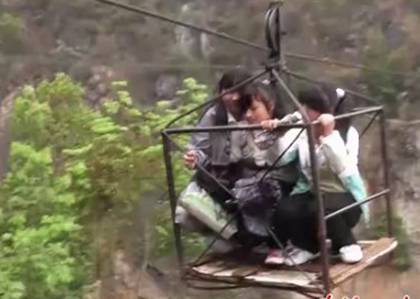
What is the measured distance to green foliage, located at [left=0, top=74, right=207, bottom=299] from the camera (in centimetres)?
253

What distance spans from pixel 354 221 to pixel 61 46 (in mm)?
2567

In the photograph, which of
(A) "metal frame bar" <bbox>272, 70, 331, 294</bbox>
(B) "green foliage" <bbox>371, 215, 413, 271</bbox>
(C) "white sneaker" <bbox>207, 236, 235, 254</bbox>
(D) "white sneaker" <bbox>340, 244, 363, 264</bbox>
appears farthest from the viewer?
(B) "green foliage" <bbox>371, 215, 413, 271</bbox>

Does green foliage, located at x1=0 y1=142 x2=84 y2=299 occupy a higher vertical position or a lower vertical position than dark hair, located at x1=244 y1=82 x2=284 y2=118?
lower

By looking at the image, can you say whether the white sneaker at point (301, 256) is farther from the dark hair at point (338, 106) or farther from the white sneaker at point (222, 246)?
the dark hair at point (338, 106)

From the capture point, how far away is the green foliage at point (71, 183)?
2529 millimetres

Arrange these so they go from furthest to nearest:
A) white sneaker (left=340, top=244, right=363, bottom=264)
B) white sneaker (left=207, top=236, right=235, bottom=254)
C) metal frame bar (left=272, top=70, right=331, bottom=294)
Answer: white sneaker (left=207, top=236, right=235, bottom=254), white sneaker (left=340, top=244, right=363, bottom=264), metal frame bar (left=272, top=70, right=331, bottom=294)

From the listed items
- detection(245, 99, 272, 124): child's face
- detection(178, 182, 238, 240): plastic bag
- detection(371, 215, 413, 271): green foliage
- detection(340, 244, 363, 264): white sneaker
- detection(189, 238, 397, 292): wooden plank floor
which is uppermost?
detection(245, 99, 272, 124): child's face

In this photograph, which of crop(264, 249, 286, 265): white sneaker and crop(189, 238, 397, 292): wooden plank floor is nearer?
crop(189, 238, 397, 292): wooden plank floor

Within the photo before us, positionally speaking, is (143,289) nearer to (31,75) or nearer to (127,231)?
(127,231)

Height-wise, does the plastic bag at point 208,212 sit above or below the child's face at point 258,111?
below

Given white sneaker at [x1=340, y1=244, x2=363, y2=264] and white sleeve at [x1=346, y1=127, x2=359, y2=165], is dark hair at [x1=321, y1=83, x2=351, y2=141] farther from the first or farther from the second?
white sneaker at [x1=340, y1=244, x2=363, y2=264]

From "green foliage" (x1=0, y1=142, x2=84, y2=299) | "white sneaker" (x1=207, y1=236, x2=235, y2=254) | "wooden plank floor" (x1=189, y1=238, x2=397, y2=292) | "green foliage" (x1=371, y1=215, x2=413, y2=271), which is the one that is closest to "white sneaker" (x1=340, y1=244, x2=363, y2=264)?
"wooden plank floor" (x1=189, y1=238, x2=397, y2=292)

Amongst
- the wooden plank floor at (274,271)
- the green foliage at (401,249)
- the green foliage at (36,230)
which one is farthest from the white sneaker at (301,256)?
the green foliage at (401,249)

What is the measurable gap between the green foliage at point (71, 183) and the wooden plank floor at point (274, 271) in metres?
0.65
